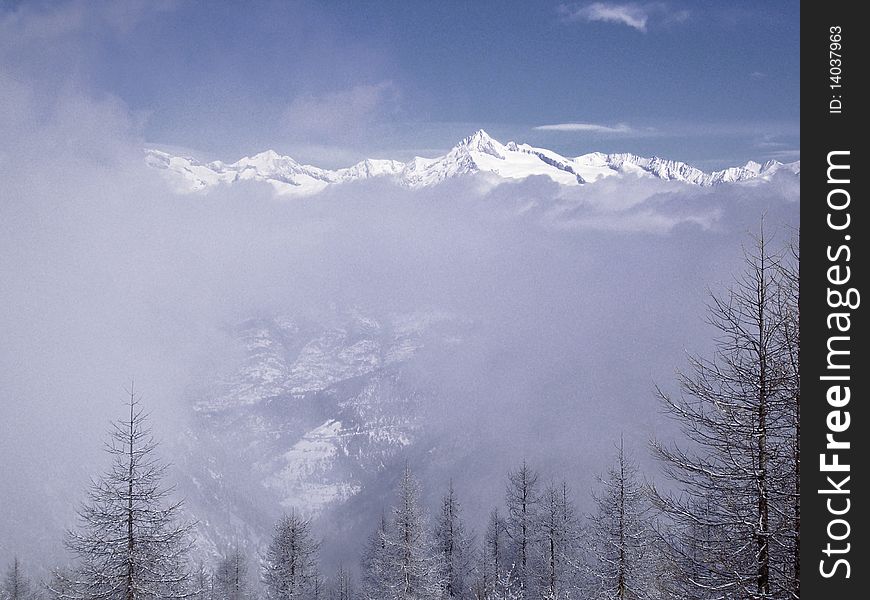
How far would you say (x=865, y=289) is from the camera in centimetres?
830

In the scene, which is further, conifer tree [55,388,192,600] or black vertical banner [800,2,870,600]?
conifer tree [55,388,192,600]

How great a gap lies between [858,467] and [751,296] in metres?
5.10

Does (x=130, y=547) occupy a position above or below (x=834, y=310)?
below

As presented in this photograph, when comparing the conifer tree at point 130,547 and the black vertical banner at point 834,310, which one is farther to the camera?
the conifer tree at point 130,547

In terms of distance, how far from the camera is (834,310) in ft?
27.6

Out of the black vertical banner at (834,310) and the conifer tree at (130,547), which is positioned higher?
the black vertical banner at (834,310)

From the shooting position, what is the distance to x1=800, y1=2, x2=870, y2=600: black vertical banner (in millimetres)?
8203

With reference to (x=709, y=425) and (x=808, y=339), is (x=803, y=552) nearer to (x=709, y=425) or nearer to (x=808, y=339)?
(x=808, y=339)

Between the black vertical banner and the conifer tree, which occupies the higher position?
the black vertical banner

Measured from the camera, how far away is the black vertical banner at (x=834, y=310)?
26.9 feet

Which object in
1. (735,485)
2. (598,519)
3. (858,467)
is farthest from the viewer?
(598,519)

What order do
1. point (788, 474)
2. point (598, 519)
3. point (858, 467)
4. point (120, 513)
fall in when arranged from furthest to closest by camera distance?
point (598, 519), point (120, 513), point (788, 474), point (858, 467)

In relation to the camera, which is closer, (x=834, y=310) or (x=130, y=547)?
(x=834, y=310)

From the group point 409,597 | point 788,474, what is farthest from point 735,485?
point 409,597
